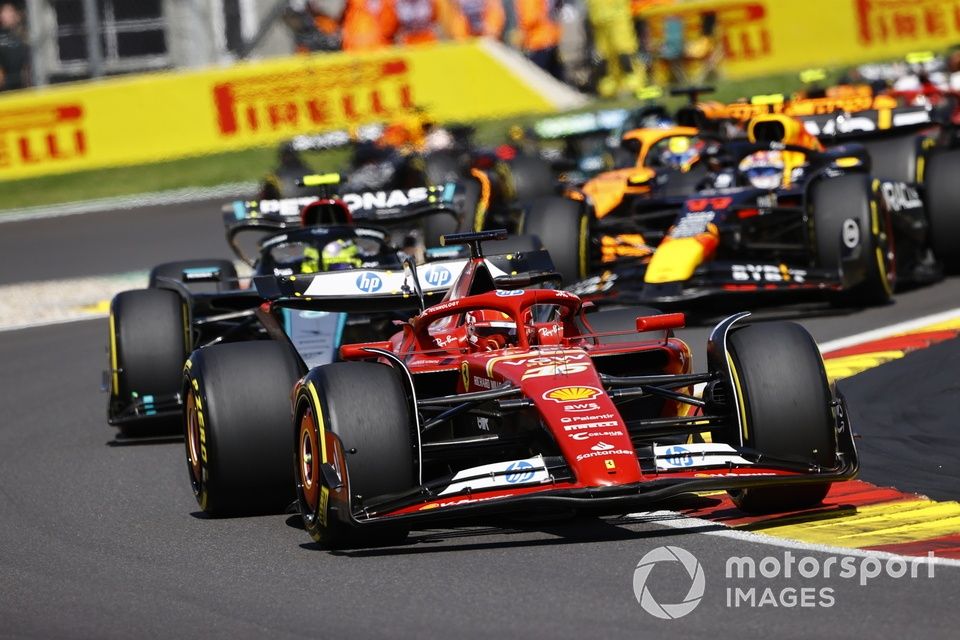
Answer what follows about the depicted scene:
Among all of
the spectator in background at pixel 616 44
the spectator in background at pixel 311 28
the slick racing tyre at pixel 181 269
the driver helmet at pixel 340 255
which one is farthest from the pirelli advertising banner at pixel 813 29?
the driver helmet at pixel 340 255

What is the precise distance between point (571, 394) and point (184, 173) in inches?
862

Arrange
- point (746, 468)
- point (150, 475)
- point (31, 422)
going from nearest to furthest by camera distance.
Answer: point (746, 468)
point (150, 475)
point (31, 422)

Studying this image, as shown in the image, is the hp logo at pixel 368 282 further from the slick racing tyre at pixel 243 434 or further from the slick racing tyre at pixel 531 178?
the slick racing tyre at pixel 531 178

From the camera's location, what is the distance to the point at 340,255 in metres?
12.2

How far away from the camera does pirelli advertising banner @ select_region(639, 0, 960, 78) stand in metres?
29.5

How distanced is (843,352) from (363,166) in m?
11.8

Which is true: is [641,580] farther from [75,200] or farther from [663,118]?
[75,200]

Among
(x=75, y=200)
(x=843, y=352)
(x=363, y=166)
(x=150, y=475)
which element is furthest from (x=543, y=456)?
(x=75, y=200)

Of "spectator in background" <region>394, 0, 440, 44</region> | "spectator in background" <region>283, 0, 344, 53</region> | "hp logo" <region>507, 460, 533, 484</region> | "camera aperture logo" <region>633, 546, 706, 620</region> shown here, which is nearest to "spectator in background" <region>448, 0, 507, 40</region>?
"spectator in background" <region>394, 0, 440, 44</region>

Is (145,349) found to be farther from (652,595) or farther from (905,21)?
(905,21)

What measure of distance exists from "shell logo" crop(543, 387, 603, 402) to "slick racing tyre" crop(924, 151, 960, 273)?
846 centimetres

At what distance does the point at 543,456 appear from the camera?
7480 mm

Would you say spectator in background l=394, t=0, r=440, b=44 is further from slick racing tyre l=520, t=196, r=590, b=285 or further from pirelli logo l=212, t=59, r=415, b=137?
slick racing tyre l=520, t=196, r=590, b=285

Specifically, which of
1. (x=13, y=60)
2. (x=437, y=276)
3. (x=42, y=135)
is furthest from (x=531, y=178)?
(x=13, y=60)
